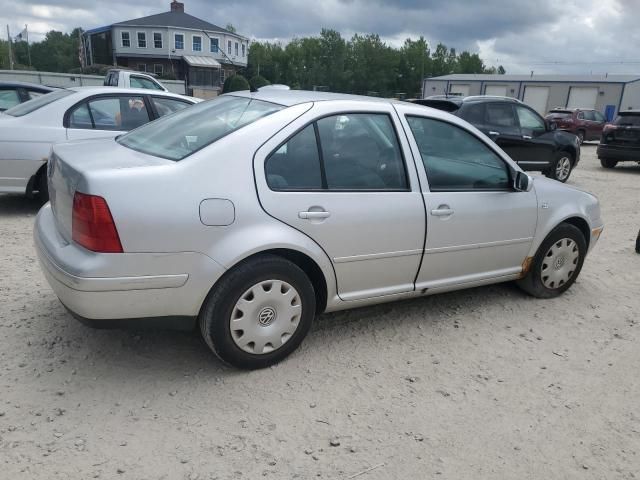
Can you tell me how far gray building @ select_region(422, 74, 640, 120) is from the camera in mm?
38219

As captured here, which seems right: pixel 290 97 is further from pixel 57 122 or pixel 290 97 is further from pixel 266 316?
pixel 57 122

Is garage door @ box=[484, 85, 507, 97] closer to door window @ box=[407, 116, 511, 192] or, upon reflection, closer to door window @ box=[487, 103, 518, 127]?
door window @ box=[487, 103, 518, 127]

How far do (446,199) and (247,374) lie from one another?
1741 mm

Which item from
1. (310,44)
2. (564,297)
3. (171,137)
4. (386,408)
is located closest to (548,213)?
(564,297)

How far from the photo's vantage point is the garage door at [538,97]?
42250 mm

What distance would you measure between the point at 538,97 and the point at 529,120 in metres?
35.8

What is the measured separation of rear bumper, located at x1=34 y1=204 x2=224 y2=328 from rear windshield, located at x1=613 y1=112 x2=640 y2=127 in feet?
46.5

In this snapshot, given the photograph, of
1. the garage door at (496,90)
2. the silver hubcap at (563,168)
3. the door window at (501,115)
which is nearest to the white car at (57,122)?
the door window at (501,115)

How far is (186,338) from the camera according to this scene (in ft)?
11.9

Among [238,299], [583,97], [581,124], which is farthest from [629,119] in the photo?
[583,97]

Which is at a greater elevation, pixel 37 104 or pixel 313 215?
pixel 37 104

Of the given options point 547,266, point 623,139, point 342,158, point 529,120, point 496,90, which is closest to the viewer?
point 342,158

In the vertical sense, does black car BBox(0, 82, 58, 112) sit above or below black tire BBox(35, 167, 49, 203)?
above

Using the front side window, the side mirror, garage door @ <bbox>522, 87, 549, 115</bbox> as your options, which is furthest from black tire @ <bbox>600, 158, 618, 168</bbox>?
garage door @ <bbox>522, 87, 549, 115</bbox>
